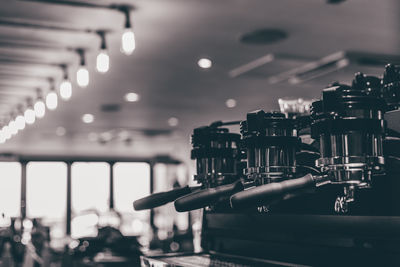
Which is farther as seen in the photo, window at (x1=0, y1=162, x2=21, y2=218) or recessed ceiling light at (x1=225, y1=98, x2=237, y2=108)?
window at (x1=0, y1=162, x2=21, y2=218)

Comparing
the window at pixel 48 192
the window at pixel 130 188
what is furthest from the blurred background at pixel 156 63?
the window at pixel 130 188

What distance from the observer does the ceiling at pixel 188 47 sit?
4.31 meters

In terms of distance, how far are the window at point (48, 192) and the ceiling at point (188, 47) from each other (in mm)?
6400

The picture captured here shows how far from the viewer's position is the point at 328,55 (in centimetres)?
568

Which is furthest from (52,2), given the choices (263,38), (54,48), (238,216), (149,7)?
(238,216)

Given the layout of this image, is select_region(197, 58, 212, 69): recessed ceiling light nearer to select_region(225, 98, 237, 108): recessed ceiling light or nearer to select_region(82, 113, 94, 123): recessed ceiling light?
select_region(225, 98, 237, 108): recessed ceiling light

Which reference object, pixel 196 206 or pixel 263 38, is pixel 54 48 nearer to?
pixel 263 38

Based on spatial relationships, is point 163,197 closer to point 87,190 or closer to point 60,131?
point 60,131

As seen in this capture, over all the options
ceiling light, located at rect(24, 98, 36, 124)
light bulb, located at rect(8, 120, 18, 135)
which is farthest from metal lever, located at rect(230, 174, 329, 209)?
light bulb, located at rect(8, 120, 18, 135)

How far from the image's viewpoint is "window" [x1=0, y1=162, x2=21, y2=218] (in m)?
14.9

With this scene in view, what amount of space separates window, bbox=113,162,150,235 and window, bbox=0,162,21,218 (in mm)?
2666

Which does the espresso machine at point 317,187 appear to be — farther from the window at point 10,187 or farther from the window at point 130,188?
the window at point 130,188

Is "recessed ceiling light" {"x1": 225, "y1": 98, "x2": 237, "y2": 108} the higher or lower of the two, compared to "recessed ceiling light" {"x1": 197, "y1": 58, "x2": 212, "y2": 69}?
lower

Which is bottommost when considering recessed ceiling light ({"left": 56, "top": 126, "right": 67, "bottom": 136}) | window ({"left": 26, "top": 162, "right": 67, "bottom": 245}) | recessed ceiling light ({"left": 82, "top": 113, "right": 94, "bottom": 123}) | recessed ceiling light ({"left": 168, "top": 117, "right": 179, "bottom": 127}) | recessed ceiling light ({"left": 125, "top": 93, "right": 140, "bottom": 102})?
window ({"left": 26, "top": 162, "right": 67, "bottom": 245})
